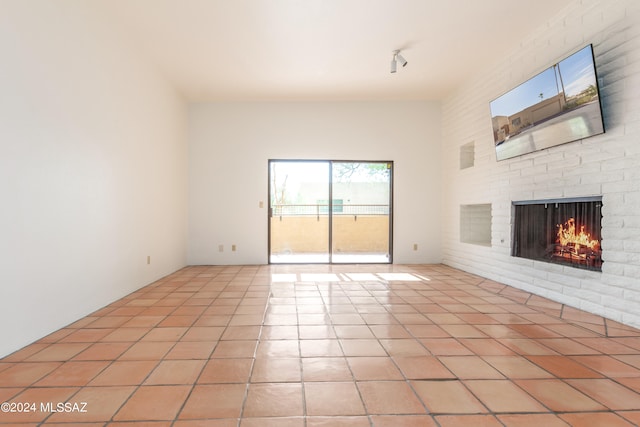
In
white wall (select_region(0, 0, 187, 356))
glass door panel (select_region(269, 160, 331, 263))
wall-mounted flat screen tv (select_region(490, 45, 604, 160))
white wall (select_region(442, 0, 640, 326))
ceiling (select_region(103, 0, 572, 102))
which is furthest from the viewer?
glass door panel (select_region(269, 160, 331, 263))

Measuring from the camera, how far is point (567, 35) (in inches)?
127

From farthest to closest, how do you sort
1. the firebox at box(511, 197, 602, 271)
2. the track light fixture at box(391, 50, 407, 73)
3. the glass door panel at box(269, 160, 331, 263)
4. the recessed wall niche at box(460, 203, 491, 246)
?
the glass door panel at box(269, 160, 331, 263) → the recessed wall niche at box(460, 203, 491, 246) → the track light fixture at box(391, 50, 407, 73) → the firebox at box(511, 197, 602, 271)

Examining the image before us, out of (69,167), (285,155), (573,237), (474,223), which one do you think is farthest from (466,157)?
(69,167)

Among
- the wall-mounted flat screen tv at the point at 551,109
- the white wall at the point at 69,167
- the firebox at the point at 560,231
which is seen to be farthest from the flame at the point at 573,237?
the white wall at the point at 69,167

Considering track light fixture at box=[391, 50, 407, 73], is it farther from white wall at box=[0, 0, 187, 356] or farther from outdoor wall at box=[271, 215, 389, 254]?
white wall at box=[0, 0, 187, 356]

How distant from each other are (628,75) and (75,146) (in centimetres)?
453

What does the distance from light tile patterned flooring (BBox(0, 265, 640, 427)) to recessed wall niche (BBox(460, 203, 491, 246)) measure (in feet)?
6.45

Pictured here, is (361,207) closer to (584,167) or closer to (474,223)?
(474,223)

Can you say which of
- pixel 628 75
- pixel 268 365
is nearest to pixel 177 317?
pixel 268 365

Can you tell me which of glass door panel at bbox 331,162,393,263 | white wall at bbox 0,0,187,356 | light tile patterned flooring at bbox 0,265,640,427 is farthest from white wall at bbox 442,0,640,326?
white wall at bbox 0,0,187,356

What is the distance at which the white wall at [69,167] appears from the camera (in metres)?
2.12

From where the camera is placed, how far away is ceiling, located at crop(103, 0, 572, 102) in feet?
10.5

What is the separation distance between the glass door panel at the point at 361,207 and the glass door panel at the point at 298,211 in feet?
0.62

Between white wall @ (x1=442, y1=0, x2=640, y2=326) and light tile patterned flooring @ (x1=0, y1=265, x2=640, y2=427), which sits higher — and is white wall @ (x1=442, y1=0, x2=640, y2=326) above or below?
above
